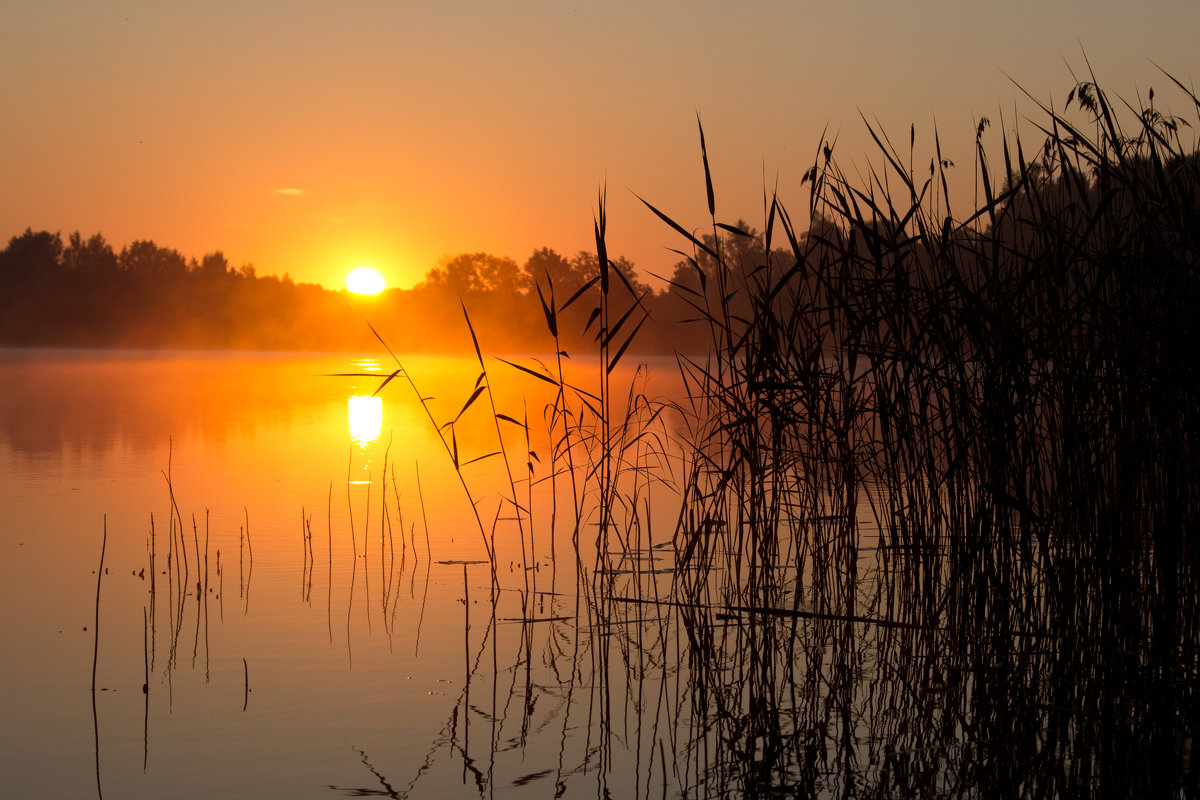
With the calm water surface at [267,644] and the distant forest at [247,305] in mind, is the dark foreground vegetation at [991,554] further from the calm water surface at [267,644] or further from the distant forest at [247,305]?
the distant forest at [247,305]

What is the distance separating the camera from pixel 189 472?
8617 mm

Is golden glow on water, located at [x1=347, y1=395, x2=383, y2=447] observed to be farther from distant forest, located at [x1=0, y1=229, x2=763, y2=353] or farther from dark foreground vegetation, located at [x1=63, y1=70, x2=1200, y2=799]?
distant forest, located at [x1=0, y1=229, x2=763, y2=353]

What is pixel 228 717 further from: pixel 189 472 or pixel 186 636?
pixel 189 472

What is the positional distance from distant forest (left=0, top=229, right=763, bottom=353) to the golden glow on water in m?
30.3

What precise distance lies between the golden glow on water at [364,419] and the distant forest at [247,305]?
30.3 m

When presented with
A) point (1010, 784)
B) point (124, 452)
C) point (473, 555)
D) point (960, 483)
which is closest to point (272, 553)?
point (473, 555)

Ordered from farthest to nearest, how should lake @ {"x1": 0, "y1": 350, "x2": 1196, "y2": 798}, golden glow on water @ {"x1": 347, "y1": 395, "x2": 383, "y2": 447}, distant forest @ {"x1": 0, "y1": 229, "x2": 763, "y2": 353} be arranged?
distant forest @ {"x1": 0, "y1": 229, "x2": 763, "y2": 353}, golden glow on water @ {"x1": 347, "y1": 395, "x2": 383, "y2": 447}, lake @ {"x1": 0, "y1": 350, "x2": 1196, "y2": 798}

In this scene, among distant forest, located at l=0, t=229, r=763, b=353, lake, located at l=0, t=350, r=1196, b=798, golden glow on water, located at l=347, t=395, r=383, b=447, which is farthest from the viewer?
distant forest, located at l=0, t=229, r=763, b=353

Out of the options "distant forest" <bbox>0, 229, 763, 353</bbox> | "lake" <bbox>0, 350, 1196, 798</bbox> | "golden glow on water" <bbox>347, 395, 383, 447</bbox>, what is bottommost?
"lake" <bbox>0, 350, 1196, 798</bbox>

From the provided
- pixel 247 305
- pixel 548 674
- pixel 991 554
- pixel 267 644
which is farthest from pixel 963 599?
pixel 247 305

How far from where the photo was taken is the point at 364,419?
15328mm

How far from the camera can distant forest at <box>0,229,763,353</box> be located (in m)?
55.7

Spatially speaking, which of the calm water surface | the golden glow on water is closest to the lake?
the calm water surface

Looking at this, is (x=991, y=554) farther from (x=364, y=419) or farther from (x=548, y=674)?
(x=364, y=419)
